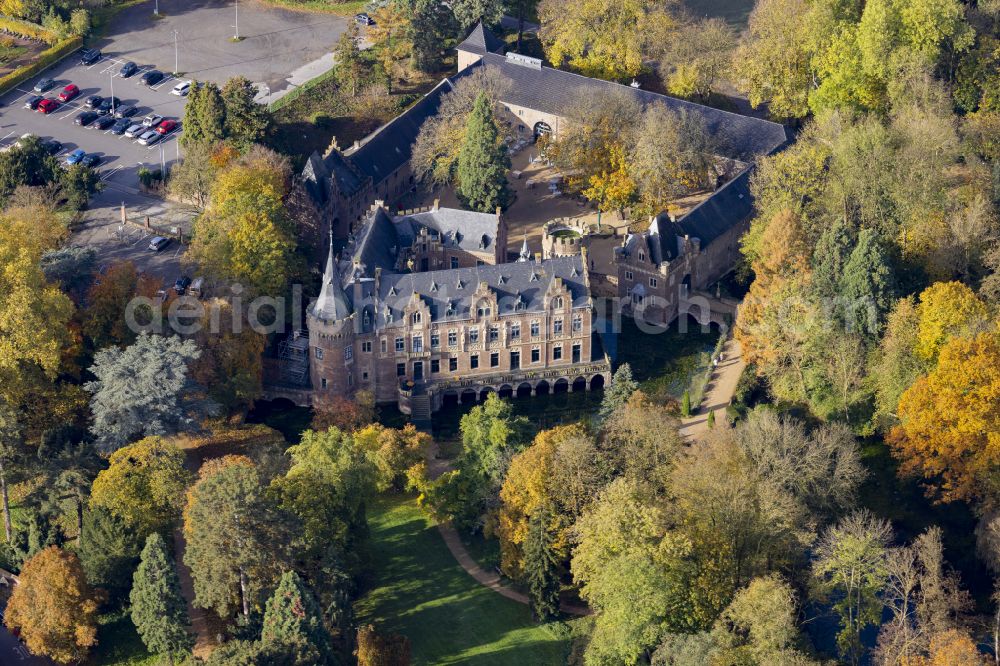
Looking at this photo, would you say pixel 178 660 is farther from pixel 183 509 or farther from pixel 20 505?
pixel 20 505

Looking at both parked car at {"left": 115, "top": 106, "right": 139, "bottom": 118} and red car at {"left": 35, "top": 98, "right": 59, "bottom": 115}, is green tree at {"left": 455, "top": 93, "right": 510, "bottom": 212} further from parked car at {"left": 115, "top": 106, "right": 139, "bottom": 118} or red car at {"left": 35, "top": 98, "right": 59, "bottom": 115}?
red car at {"left": 35, "top": 98, "right": 59, "bottom": 115}

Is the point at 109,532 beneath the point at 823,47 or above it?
beneath

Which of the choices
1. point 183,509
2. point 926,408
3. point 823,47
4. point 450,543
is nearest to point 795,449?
point 926,408

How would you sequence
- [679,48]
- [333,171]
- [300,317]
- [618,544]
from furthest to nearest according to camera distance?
1. [679,48]
2. [333,171]
3. [300,317]
4. [618,544]

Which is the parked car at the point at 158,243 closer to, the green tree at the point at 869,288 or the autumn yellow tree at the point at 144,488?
the autumn yellow tree at the point at 144,488

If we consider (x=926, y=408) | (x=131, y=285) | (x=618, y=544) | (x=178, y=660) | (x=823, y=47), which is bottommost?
(x=178, y=660)
